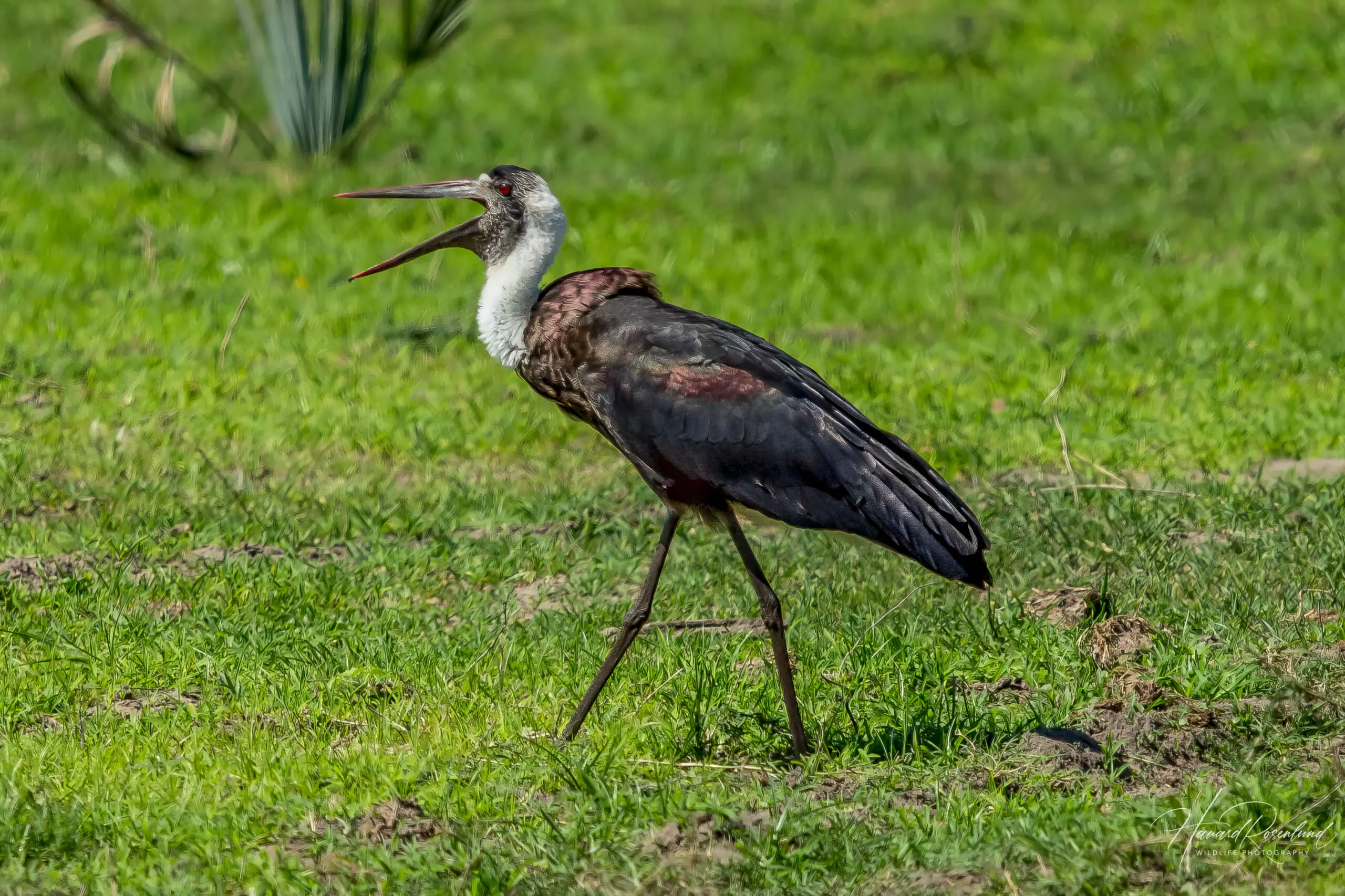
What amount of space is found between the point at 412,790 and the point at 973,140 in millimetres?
9095

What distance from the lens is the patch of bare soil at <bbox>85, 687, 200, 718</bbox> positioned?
4879 mm

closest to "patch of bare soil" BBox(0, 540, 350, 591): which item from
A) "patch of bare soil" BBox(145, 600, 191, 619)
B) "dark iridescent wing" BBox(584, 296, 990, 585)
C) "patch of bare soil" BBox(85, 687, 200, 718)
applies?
"patch of bare soil" BBox(145, 600, 191, 619)

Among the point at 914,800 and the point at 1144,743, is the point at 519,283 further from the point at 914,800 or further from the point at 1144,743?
the point at 1144,743

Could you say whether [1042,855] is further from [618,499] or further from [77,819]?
[618,499]

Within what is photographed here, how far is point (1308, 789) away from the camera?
159 inches

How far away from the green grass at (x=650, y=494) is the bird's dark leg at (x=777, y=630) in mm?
102

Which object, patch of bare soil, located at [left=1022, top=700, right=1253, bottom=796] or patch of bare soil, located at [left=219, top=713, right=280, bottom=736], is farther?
patch of bare soil, located at [left=219, top=713, right=280, bottom=736]

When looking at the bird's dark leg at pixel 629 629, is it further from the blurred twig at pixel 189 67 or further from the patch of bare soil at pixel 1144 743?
the blurred twig at pixel 189 67

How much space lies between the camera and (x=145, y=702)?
496 centimetres

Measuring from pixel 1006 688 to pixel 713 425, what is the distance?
1203 millimetres

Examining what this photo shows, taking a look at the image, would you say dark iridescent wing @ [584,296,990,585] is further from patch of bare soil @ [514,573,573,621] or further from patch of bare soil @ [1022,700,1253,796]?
patch of bare soil @ [514,573,573,621]

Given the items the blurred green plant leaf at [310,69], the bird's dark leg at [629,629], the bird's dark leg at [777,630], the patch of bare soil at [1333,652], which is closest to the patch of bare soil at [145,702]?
the bird's dark leg at [629,629]

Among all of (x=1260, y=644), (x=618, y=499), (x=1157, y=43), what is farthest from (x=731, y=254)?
(x=1260, y=644)

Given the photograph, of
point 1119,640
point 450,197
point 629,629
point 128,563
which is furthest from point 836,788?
point 128,563
